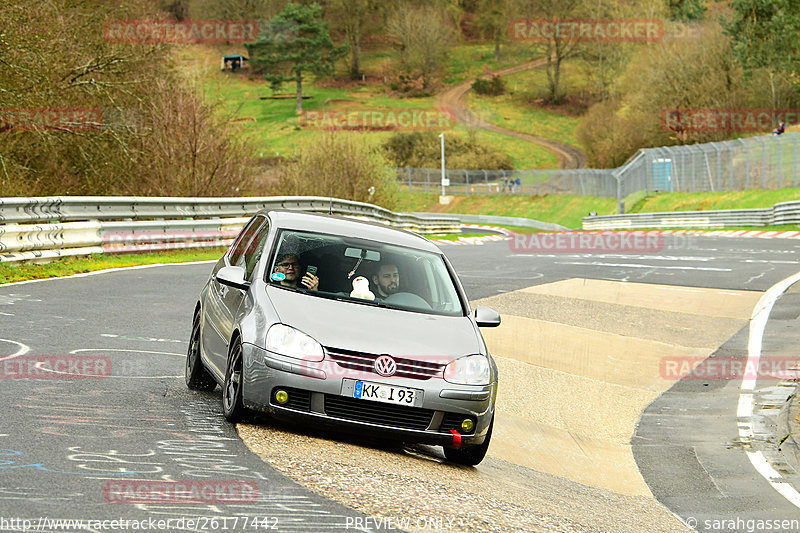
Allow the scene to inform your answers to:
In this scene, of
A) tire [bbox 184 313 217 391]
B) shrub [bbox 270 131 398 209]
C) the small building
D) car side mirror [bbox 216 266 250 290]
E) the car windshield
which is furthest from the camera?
the small building

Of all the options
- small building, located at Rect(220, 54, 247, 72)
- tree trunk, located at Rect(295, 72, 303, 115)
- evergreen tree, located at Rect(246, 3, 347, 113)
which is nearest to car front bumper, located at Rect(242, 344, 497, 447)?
evergreen tree, located at Rect(246, 3, 347, 113)

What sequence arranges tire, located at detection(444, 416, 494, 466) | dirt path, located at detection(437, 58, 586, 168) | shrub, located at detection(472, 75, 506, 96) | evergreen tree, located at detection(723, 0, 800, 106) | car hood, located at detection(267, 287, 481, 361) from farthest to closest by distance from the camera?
Answer: shrub, located at detection(472, 75, 506, 96) < dirt path, located at detection(437, 58, 586, 168) < evergreen tree, located at detection(723, 0, 800, 106) < tire, located at detection(444, 416, 494, 466) < car hood, located at detection(267, 287, 481, 361)

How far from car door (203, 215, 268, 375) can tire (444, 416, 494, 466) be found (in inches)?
71.3

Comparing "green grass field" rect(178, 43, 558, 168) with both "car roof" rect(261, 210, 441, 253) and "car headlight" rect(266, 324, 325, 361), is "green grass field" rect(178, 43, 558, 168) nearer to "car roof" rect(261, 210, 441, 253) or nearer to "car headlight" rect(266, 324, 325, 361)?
"car roof" rect(261, 210, 441, 253)

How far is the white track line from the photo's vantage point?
9.09 metres

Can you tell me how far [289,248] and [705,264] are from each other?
18.7 m

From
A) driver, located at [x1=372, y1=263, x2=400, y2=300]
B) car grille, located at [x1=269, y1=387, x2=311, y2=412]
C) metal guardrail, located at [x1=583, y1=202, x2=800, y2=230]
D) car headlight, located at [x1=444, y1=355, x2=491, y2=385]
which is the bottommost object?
metal guardrail, located at [x1=583, y1=202, x2=800, y2=230]

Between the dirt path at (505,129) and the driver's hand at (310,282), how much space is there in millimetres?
105435

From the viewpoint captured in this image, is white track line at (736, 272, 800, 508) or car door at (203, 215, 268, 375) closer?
car door at (203, 215, 268, 375)

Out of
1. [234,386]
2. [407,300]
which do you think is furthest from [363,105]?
[234,386]

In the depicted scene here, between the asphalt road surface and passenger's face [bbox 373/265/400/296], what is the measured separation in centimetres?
156

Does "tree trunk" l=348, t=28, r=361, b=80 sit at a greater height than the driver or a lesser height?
greater

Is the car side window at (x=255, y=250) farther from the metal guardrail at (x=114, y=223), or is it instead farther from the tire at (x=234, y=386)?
the metal guardrail at (x=114, y=223)

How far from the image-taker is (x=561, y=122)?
131750mm
